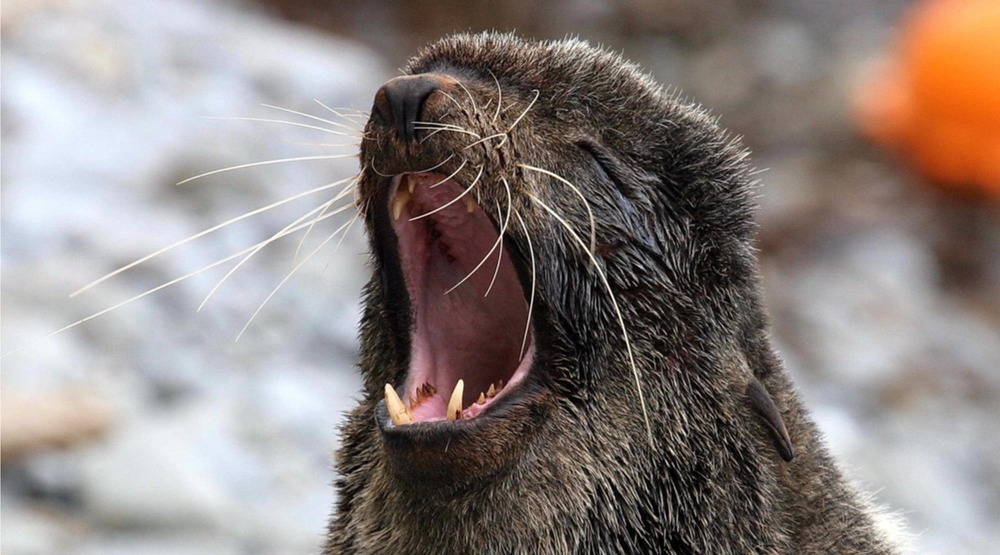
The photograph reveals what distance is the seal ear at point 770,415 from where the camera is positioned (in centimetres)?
303

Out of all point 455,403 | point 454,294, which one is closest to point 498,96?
point 454,294

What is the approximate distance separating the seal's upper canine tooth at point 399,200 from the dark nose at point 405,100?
19 cm

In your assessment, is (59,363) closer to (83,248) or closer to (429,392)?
(83,248)

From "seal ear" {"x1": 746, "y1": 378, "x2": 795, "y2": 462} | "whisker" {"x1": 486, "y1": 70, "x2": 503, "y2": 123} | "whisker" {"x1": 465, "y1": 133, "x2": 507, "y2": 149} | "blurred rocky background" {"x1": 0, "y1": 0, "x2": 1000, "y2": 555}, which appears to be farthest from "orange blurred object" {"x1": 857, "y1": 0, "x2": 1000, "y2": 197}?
"whisker" {"x1": 465, "y1": 133, "x2": 507, "y2": 149}

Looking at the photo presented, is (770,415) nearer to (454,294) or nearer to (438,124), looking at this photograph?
(454,294)

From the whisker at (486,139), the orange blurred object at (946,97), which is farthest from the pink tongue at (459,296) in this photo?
the orange blurred object at (946,97)

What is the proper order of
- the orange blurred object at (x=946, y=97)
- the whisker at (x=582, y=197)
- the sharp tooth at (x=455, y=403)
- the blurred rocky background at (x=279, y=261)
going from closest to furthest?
the sharp tooth at (x=455, y=403)
the whisker at (x=582, y=197)
the blurred rocky background at (x=279, y=261)
the orange blurred object at (x=946, y=97)

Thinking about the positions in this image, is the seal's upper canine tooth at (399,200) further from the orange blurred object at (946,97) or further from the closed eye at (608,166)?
the orange blurred object at (946,97)

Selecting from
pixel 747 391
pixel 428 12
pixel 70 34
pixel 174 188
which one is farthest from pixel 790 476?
pixel 428 12

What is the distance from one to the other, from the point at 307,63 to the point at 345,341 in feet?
10.3

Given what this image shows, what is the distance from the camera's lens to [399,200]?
3018 millimetres

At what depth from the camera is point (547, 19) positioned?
11.6 meters

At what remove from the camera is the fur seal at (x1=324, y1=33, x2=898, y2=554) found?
285 centimetres

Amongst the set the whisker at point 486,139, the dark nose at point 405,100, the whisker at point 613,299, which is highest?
the dark nose at point 405,100
